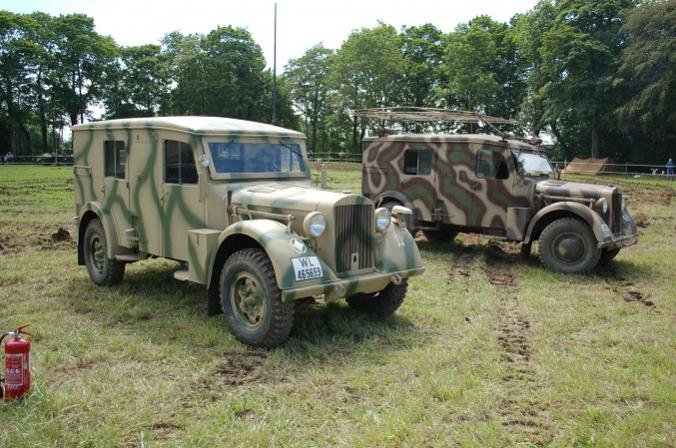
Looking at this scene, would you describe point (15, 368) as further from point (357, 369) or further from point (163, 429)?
point (357, 369)

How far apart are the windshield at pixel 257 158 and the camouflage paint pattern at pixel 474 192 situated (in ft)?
13.8

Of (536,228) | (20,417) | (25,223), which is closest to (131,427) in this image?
(20,417)

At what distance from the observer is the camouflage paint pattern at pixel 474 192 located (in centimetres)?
941

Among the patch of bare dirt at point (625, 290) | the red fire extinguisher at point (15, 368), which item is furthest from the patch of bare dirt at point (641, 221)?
the red fire extinguisher at point (15, 368)

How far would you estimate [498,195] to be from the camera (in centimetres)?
1018

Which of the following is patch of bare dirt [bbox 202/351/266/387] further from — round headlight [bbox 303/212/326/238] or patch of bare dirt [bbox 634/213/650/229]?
patch of bare dirt [bbox 634/213/650/229]

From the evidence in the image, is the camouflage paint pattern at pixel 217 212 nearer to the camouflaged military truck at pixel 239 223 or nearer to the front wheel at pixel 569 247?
the camouflaged military truck at pixel 239 223

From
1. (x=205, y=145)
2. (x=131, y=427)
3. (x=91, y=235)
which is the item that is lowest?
(x=131, y=427)

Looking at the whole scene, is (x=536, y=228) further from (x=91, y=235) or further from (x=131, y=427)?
(x=131, y=427)

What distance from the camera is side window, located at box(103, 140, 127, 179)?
24.4ft

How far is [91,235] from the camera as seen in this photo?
7953 mm

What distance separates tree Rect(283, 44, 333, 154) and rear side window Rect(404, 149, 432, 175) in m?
42.1

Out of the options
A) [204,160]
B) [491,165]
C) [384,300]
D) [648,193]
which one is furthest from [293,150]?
[648,193]

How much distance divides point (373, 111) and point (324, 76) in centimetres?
4368
